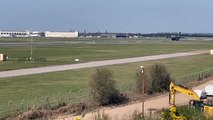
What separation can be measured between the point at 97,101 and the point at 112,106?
1.21 m

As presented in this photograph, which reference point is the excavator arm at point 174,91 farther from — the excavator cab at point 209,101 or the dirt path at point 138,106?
the dirt path at point 138,106

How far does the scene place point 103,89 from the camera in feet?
115

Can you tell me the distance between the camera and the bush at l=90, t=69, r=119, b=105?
34625 millimetres

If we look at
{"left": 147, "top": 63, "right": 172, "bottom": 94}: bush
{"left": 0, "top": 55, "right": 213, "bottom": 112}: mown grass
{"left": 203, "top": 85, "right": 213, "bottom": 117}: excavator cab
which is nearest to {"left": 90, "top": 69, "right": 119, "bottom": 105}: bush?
{"left": 0, "top": 55, "right": 213, "bottom": 112}: mown grass

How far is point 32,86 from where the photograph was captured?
142 feet

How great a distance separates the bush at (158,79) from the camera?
138 ft

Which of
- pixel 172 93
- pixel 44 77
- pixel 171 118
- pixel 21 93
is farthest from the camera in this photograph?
pixel 44 77

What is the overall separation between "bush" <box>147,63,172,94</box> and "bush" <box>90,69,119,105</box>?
6.42 meters

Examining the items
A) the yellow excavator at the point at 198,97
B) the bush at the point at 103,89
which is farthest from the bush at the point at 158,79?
the yellow excavator at the point at 198,97

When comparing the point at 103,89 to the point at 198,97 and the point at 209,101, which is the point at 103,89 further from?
the point at 209,101

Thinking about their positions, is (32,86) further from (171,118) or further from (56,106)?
(171,118)

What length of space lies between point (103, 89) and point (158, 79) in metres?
9.09

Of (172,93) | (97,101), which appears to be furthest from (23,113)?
(172,93)

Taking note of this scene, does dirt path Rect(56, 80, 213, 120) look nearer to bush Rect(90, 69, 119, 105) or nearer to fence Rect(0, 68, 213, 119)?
bush Rect(90, 69, 119, 105)
